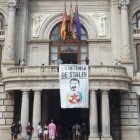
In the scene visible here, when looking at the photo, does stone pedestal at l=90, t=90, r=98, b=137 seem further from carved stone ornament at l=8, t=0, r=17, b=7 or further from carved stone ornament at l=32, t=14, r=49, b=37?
carved stone ornament at l=8, t=0, r=17, b=7

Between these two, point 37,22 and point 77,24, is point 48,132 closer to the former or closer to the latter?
point 77,24

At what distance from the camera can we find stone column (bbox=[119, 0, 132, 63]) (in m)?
39.7

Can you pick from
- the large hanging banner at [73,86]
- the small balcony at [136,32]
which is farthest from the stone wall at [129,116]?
the small balcony at [136,32]

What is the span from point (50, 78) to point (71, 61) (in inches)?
329

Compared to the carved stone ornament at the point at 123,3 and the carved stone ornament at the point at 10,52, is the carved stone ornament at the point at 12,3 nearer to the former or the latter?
the carved stone ornament at the point at 10,52

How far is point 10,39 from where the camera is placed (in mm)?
40281

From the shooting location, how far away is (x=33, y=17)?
4278cm

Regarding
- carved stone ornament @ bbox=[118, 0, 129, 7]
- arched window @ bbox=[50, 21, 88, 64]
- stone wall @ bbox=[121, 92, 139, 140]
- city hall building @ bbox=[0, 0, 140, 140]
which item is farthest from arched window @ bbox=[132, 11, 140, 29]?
stone wall @ bbox=[121, 92, 139, 140]

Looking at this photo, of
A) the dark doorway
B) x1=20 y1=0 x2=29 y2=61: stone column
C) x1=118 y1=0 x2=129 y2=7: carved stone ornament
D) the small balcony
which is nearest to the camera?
x1=118 y1=0 x2=129 y2=7: carved stone ornament

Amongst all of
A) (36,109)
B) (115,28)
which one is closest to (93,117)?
(36,109)

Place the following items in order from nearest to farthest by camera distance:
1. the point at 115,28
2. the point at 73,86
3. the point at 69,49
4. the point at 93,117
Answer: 1. the point at 93,117
2. the point at 73,86
3. the point at 115,28
4. the point at 69,49

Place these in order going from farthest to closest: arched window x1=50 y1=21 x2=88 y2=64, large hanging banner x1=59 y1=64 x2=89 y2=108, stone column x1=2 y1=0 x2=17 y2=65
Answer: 1. arched window x1=50 y1=21 x2=88 y2=64
2. stone column x1=2 y1=0 x2=17 y2=65
3. large hanging banner x1=59 y1=64 x2=89 y2=108

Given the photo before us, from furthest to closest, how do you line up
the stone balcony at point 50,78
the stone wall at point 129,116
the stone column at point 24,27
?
1. the stone column at point 24,27
2. the stone wall at point 129,116
3. the stone balcony at point 50,78

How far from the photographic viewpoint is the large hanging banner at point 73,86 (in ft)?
112
